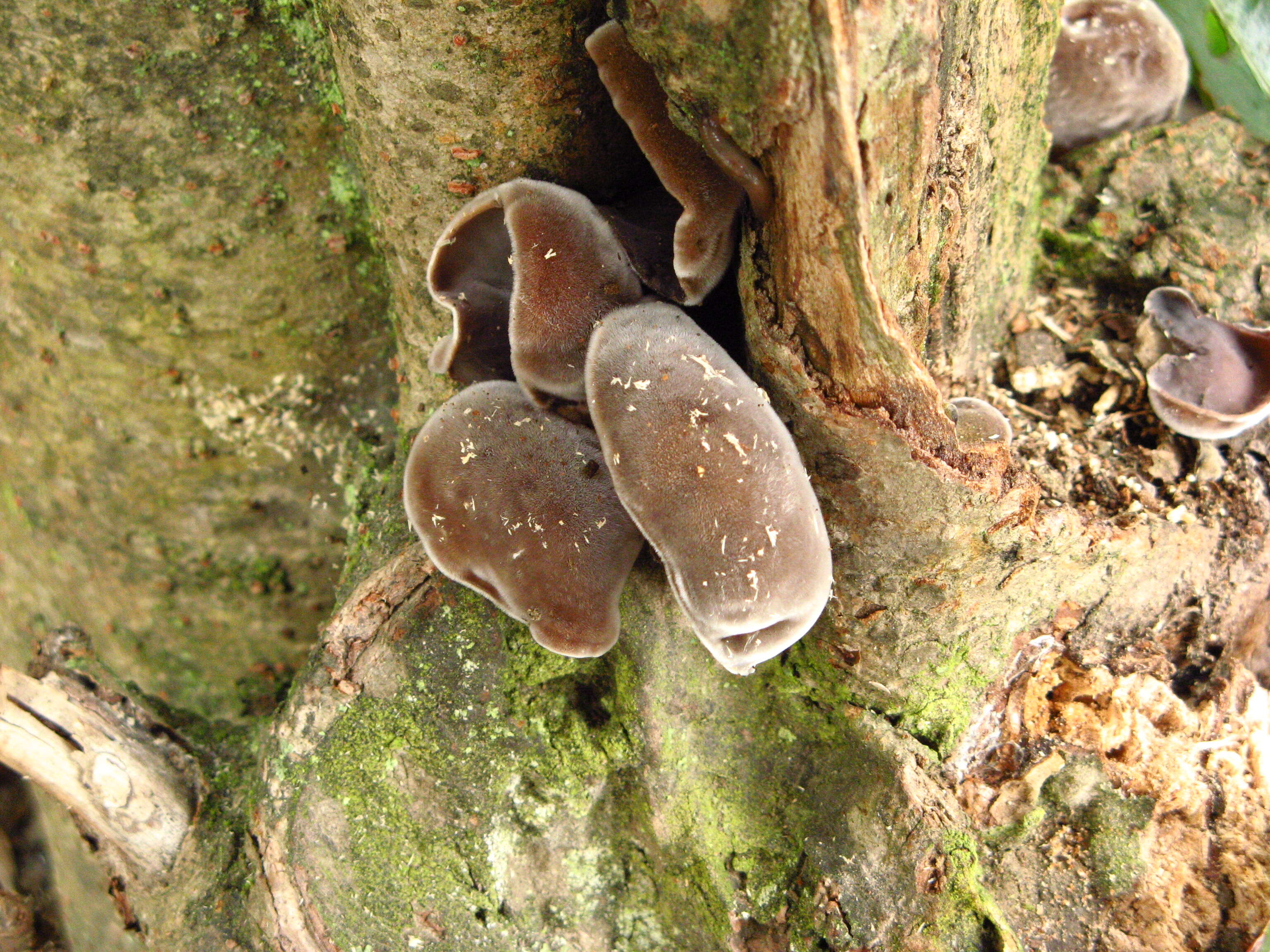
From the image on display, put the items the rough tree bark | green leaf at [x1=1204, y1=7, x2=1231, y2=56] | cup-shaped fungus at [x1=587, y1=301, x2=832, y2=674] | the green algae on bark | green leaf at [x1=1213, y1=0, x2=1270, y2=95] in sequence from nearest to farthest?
1. cup-shaped fungus at [x1=587, y1=301, x2=832, y2=674]
2. the rough tree bark
3. the green algae on bark
4. green leaf at [x1=1213, y1=0, x2=1270, y2=95]
5. green leaf at [x1=1204, y1=7, x2=1231, y2=56]

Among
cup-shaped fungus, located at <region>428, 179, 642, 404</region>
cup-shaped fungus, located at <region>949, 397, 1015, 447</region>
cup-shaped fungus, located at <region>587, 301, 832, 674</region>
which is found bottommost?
cup-shaped fungus, located at <region>949, 397, 1015, 447</region>

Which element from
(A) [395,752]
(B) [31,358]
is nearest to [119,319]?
(B) [31,358]

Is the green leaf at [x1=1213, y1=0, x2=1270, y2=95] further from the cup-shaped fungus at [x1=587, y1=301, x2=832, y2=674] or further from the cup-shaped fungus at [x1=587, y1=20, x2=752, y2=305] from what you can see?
the cup-shaped fungus at [x1=587, y1=301, x2=832, y2=674]

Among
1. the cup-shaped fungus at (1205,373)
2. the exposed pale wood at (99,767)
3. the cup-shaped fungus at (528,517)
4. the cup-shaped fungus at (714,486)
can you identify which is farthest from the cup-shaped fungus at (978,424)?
the exposed pale wood at (99,767)

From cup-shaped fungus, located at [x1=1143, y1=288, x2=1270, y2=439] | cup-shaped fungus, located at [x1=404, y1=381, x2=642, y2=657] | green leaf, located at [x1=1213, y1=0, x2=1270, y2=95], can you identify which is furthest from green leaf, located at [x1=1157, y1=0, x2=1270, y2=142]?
cup-shaped fungus, located at [x1=404, y1=381, x2=642, y2=657]

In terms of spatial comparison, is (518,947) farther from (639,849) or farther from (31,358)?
(31,358)

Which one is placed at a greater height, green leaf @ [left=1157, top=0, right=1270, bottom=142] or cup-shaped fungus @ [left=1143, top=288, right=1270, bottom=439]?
green leaf @ [left=1157, top=0, right=1270, bottom=142]

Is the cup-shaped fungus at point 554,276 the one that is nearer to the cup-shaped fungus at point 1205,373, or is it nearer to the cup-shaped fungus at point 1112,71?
the cup-shaped fungus at point 1205,373
